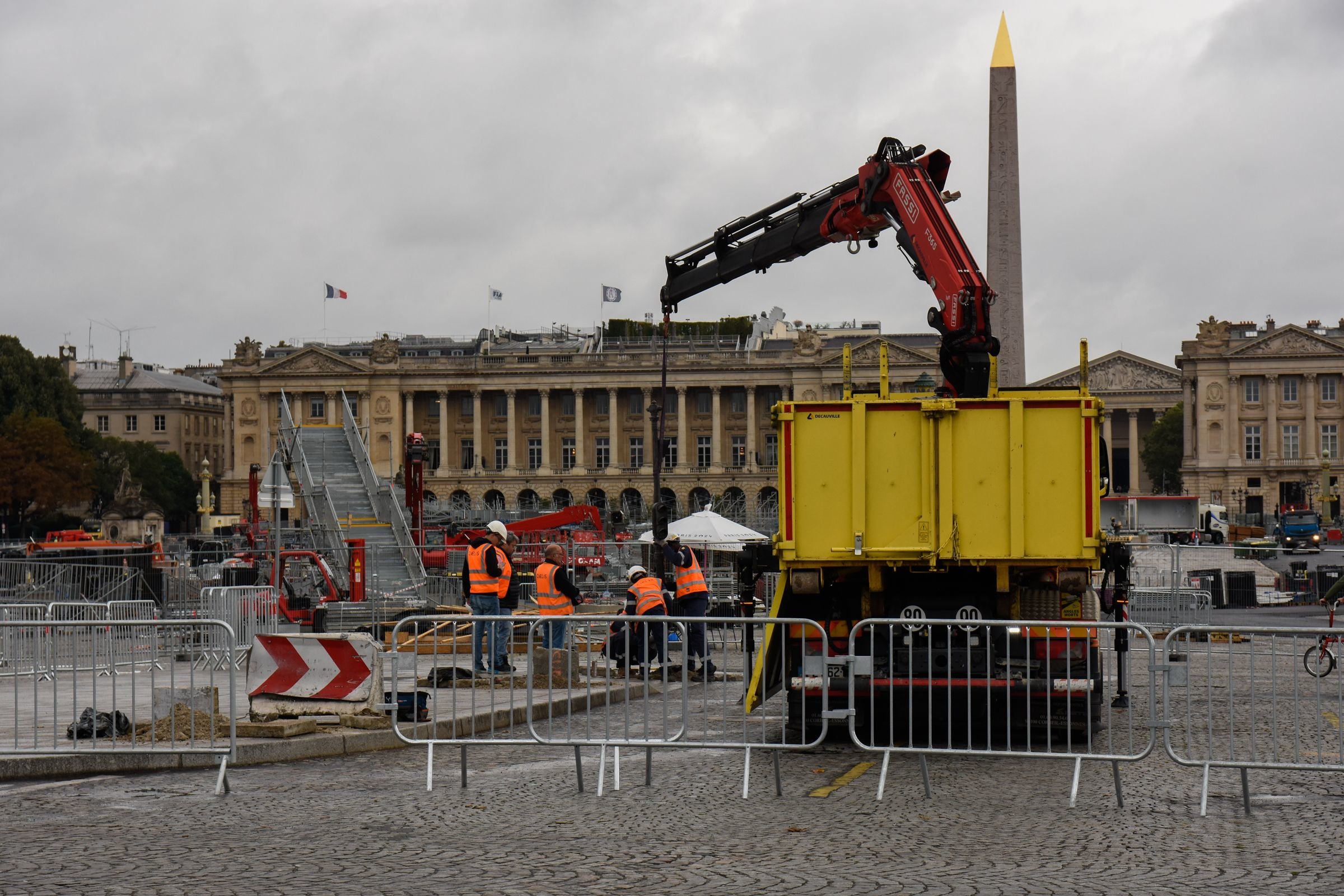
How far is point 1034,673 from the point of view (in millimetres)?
11477

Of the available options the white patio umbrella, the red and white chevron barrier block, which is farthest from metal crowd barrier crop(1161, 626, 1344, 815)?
the white patio umbrella

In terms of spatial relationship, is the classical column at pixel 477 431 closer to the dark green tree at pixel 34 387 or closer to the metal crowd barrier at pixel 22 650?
the dark green tree at pixel 34 387

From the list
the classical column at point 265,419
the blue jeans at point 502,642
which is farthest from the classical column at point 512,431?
the blue jeans at point 502,642

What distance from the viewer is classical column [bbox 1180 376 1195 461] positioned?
110m

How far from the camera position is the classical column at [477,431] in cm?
11888

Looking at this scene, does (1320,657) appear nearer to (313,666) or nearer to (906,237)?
(906,237)

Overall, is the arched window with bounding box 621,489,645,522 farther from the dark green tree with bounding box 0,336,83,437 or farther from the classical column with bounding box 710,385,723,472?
the dark green tree with bounding box 0,336,83,437

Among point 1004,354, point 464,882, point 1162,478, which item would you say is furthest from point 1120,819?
point 1162,478

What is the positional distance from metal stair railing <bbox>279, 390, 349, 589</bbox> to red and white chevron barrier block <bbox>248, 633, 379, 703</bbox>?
1765cm

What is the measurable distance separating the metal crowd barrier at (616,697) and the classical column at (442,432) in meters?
104

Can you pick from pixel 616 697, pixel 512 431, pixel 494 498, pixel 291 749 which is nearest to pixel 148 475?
pixel 494 498

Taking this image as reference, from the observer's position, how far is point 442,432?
119562 mm

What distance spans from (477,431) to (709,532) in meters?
89.7

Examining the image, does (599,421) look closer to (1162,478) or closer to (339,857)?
(1162,478)
